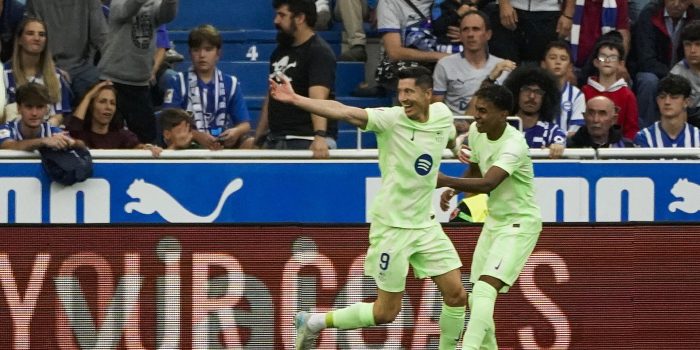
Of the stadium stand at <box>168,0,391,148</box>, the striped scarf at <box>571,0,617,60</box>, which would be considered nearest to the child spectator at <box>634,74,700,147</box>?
the striped scarf at <box>571,0,617,60</box>

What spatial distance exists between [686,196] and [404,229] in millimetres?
3071

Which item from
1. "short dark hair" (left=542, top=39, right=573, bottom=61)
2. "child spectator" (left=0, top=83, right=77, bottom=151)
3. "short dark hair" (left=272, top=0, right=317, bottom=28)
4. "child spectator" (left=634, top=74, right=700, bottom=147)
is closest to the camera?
"child spectator" (left=0, top=83, right=77, bottom=151)

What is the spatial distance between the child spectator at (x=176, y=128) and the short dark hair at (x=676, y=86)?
3855 mm

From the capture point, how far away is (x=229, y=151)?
38.9ft

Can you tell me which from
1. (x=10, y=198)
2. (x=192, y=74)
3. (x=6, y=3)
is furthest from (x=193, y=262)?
(x=6, y=3)

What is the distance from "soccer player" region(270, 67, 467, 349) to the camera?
9.91m

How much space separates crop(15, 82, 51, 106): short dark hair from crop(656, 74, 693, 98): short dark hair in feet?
16.2

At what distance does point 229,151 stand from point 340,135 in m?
2.58

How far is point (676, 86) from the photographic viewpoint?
41.4 ft

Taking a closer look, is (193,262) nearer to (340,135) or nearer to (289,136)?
(289,136)

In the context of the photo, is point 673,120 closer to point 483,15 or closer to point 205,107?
point 483,15

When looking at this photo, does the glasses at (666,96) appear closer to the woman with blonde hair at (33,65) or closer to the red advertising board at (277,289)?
the red advertising board at (277,289)

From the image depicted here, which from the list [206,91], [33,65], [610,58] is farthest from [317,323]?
[610,58]

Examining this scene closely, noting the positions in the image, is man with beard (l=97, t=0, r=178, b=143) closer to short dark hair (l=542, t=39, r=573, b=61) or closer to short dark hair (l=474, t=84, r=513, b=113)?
short dark hair (l=542, t=39, r=573, b=61)
